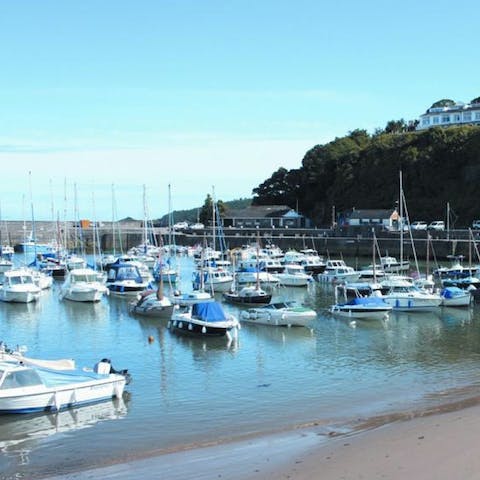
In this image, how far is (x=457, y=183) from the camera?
107625 millimetres

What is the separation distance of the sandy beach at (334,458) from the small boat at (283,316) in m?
17.0

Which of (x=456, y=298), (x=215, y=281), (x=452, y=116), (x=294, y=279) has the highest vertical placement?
(x=452, y=116)

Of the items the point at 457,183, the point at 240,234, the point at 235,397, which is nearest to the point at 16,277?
the point at 235,397

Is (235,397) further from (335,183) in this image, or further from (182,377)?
(335,183)

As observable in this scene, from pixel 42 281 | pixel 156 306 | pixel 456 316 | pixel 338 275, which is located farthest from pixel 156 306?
pixel 338 275

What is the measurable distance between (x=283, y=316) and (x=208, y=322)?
15.9 feet

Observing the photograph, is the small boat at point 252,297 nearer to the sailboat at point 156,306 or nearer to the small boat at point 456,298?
→ the sailboat at point 156,306

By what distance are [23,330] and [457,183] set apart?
276ft

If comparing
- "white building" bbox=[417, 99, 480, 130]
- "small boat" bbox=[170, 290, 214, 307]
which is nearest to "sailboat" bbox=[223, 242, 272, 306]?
"small boat" bbox=[170, 290, 214, 307]

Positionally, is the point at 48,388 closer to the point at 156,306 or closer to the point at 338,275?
the point at 156,306

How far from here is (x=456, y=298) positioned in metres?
42.2

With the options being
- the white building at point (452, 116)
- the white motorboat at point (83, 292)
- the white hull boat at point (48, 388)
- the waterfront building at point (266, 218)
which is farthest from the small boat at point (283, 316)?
the white building at point (452, 116)

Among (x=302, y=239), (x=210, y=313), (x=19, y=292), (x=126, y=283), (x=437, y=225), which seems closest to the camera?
(x=210, y=313)

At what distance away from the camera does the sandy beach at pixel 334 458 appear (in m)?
14.6
